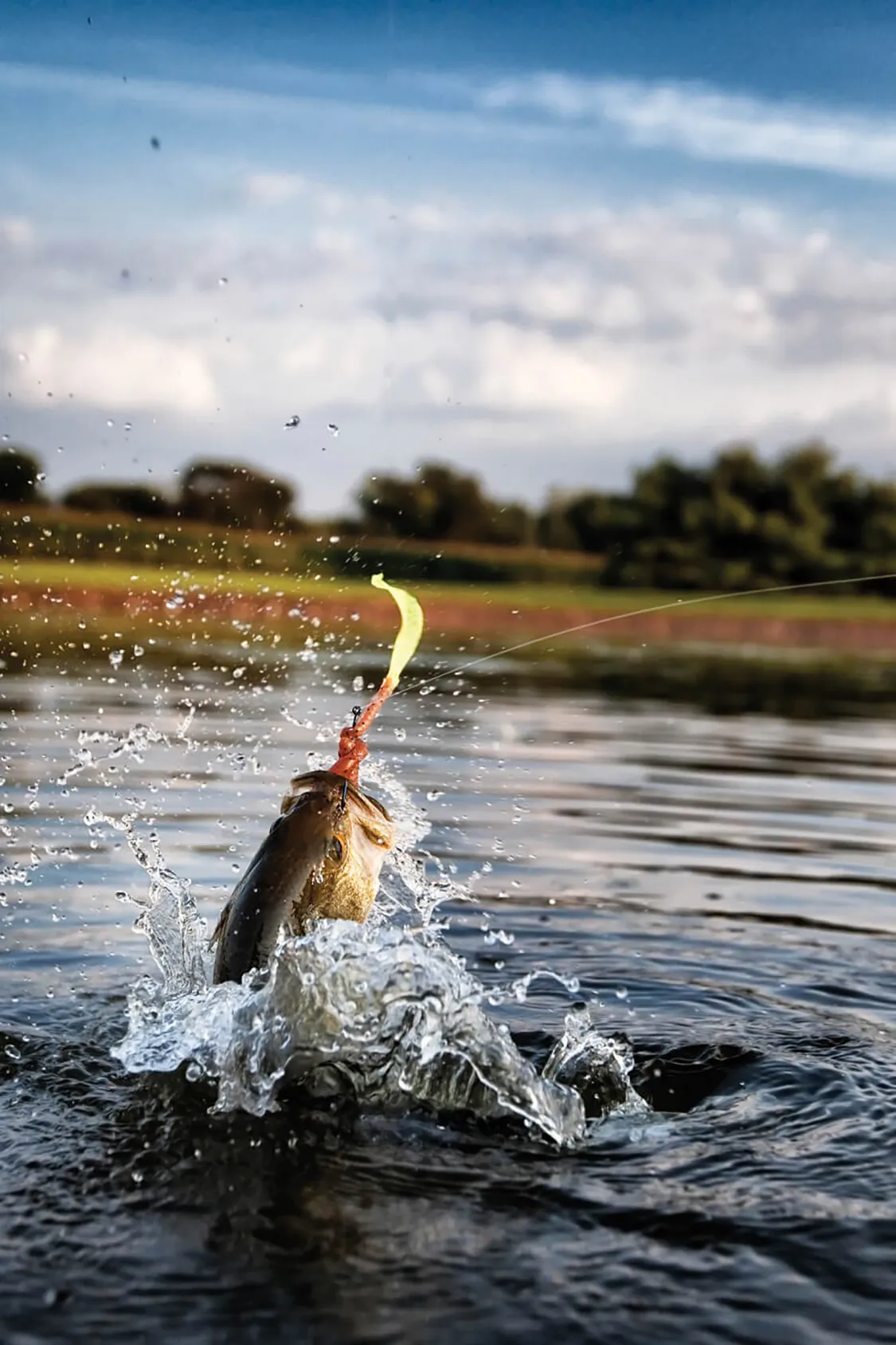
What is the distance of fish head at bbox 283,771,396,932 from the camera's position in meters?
4.52

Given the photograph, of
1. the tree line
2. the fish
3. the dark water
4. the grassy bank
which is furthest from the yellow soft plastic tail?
the tree line

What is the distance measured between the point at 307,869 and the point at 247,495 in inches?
81.4

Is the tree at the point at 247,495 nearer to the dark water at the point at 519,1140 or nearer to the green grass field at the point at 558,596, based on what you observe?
the dark water at the point at 519,1140

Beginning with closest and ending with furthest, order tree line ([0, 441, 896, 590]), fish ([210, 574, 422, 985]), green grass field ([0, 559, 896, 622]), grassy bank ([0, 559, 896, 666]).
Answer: fish ([210, 574, 422, 985]) < grassy bank ([0, 559, 896, 666]) < green grass field ([0, 559, 896, 622]) < tree line ([0, 441, 896, 590])

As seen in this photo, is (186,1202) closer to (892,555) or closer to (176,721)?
(176,721)

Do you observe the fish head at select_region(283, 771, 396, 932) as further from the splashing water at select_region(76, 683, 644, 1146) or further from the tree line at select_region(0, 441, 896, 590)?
the tree line at select_region(0, 441, 896, 590)

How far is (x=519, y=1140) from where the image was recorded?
15.3 ft

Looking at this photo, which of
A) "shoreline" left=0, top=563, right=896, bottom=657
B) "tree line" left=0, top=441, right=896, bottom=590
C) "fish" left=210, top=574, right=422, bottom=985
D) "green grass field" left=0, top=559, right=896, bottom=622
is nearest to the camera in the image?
"fish" left=210, top=574, right=422, bottom=985

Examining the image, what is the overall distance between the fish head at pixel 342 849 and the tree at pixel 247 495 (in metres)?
1.67

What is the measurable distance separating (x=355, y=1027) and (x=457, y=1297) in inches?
56.3

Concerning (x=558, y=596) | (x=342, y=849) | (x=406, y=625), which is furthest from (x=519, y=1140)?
(x=558, y=596)

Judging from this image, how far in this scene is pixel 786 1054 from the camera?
559 centimetres

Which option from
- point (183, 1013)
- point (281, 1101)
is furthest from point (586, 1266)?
point (183, 1013)

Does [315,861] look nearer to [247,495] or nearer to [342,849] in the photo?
[342,849]
